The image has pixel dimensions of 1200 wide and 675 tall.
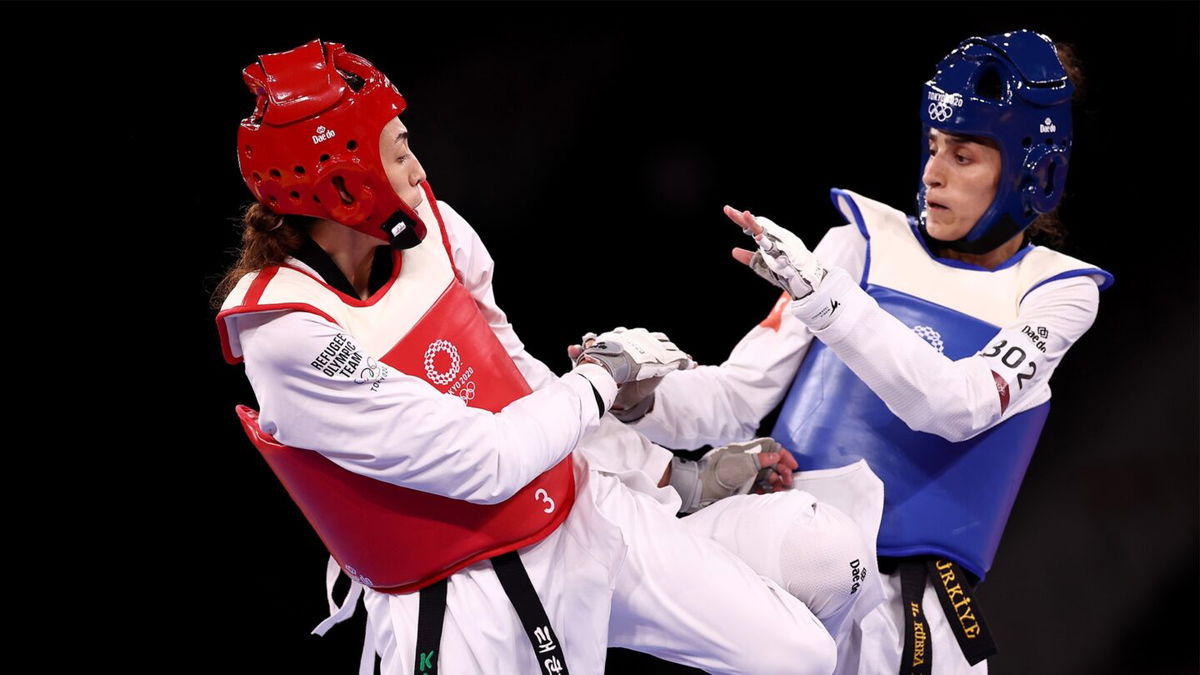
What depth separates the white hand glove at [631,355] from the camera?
2686 mm

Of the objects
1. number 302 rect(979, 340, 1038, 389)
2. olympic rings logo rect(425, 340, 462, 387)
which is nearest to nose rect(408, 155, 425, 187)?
olympic rings logo rect(425, 340, 462, 387)

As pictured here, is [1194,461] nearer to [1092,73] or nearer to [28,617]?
[1092,73]

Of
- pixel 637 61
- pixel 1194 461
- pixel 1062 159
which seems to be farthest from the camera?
pixel 1194 461

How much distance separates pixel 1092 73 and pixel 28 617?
395 centimetres

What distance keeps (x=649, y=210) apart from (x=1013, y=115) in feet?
4.79

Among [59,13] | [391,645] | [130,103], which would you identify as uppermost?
[59,13]

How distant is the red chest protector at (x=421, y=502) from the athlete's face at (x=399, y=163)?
155 millimetres

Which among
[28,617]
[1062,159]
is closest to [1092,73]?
[1062,159]

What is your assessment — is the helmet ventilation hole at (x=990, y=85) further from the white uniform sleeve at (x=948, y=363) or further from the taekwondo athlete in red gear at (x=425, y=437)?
the taekwondo athlete in red gear at (x=425, y=437)

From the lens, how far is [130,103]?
3.47m

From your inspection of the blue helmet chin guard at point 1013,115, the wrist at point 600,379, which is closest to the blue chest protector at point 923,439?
the blue helmet chin guard at point 1013,115

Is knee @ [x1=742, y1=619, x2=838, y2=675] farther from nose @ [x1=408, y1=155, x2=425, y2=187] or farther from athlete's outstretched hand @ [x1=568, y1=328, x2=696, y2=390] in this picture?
nose @ [x1=408, y1=155, x2=425, y2=187]

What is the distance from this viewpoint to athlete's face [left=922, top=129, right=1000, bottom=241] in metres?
2.96

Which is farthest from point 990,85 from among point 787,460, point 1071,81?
Answer: point 787,460
